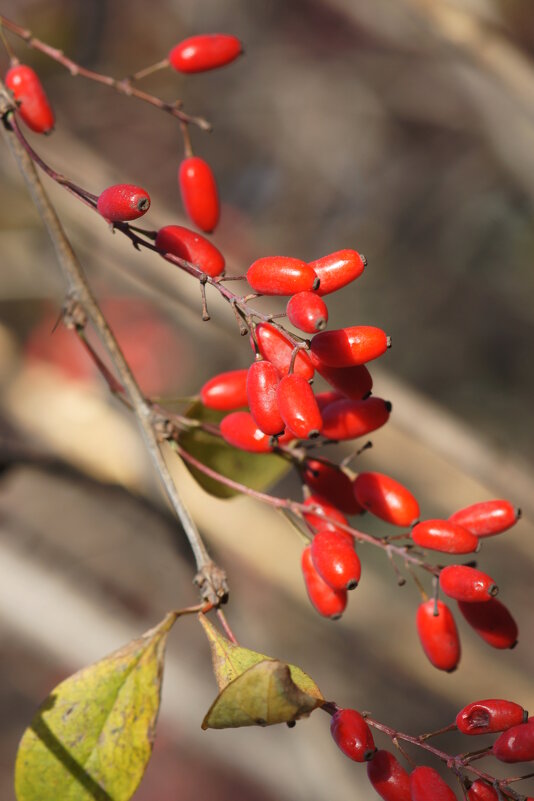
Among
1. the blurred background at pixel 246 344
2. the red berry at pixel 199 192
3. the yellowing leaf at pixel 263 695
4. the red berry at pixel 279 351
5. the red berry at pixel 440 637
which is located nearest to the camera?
the yellowing leaf at pixel 263 695

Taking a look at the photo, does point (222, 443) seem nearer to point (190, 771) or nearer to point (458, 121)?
point (190, 771)

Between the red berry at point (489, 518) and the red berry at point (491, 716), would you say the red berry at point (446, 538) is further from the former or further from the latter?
the red berry at point (491, 716)

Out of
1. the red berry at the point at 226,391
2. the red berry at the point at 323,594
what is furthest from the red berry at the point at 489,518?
the red berry at the point at 226,391

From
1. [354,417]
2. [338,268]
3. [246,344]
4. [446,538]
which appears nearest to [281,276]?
[338,268]

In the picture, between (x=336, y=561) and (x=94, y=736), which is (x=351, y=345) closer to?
(x=336, y=561)

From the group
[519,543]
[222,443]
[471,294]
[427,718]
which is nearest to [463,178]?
[471,294]

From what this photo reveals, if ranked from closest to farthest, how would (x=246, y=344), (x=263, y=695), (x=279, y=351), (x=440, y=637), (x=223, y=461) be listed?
(x=263, y=695) → (x=279, y=351) → (x=440, y=637) → (x=223, y=461) → (x=246, y=344)
